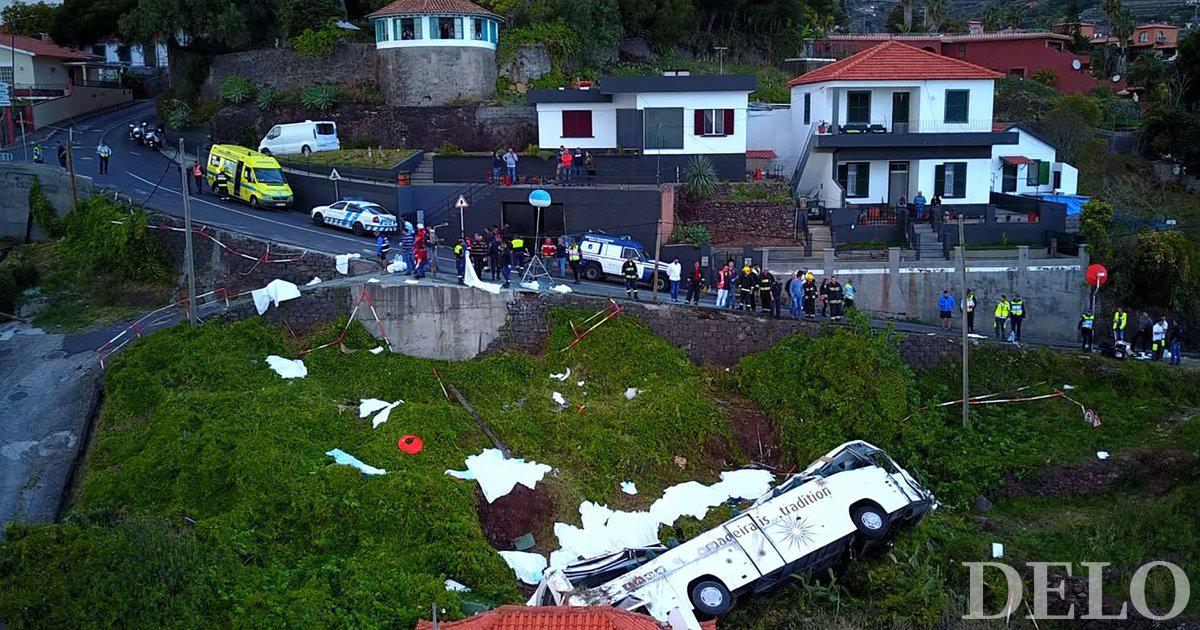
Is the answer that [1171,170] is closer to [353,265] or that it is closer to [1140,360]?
[1140,360]

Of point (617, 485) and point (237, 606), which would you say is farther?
point (617, 485)

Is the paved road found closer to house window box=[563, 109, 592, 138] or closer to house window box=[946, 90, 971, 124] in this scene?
house window box=[563, 109, 592, 138]

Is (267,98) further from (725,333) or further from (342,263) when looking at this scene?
(725,333)

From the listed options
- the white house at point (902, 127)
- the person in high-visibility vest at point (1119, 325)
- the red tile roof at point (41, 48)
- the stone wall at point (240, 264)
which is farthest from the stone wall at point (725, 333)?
the red tile roof at point (41, 48)

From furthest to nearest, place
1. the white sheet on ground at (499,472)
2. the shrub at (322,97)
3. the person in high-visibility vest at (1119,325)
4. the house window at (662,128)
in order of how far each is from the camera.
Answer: the shrub at (322,97), the house window at (662,128), the person in high-visibility vest at (1119,325), the white sheet on ground at (499,472)

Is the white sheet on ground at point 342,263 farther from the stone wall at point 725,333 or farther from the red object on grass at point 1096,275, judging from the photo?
the red object on grass at point 1096,275

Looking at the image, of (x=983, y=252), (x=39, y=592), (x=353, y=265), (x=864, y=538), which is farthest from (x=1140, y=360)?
(x=39, y=592)
